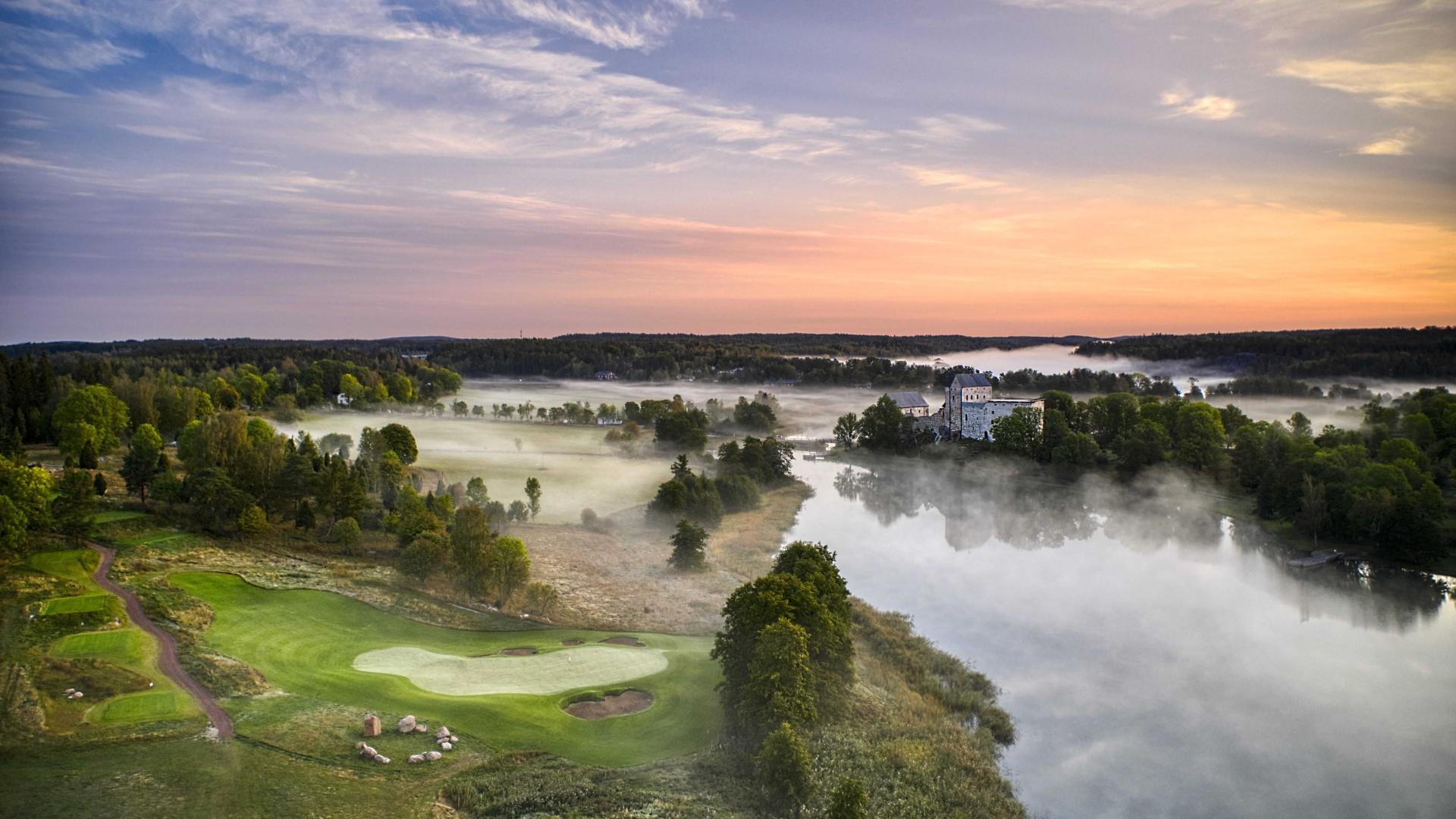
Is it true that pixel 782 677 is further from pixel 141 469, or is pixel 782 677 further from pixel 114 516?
pixel 141 469

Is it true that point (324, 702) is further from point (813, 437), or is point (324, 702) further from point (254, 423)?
point (813, 437)

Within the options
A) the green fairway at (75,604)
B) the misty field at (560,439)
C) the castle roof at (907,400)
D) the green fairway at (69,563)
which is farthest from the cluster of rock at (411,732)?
the castle roof at (907,400)

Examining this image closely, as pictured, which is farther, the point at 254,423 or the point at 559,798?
the point at 254,423

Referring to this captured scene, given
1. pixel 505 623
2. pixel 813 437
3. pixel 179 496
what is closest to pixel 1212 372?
pixel 813 437

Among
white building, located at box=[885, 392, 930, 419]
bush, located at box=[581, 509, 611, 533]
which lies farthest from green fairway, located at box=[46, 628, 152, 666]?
white building, located at box=[885, 392, 930, 419]

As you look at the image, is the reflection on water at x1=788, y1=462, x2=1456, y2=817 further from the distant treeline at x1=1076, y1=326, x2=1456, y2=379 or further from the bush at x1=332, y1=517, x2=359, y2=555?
the distant treeline at x1=1076, y1=326, x2=1456, y2=379

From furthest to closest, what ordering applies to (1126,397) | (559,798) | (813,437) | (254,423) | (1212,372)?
(1212,372)
(813,437)
(1126,397)
(254,423)
(559,798)

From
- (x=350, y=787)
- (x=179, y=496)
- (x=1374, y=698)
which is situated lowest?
(x=1374, y=698)
